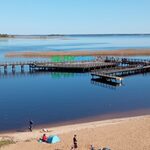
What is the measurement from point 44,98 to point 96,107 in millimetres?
9149

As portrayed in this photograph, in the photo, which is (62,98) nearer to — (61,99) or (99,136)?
(61,99)

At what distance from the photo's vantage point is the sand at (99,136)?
27594mm

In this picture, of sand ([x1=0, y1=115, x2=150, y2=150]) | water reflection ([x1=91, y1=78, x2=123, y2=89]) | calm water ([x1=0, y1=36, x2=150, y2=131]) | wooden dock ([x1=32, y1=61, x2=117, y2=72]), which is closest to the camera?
sand ([x1=0, y1=115, x2=150, y2=150])

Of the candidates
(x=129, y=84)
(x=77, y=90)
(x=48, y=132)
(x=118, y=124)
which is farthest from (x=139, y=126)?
(x=129, y=84)

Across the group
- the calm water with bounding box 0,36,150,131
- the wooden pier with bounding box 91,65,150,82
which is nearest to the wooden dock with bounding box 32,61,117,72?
the wooden pier with bounding box 91,65,150,82

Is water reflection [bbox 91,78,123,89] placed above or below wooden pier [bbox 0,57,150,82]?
below

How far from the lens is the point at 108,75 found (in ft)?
216

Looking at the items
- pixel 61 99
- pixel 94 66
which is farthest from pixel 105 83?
pixel 94 66

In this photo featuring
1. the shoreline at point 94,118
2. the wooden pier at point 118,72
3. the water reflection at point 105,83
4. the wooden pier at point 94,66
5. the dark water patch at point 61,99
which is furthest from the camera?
the wooden pier at point 94,66

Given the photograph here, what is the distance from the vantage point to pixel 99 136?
3009 centimetres

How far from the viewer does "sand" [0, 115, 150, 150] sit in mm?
27594

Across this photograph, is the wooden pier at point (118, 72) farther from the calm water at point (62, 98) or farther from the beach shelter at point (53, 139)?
the beach shelter at point (53, 139)

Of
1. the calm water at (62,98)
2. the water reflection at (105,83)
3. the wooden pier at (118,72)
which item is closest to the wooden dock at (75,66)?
the wooden pier at (118,72)

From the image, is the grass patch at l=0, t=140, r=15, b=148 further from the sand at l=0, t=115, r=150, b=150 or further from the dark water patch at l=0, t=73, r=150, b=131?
the dark water patch at l=0, t=73, r=150, b=131
